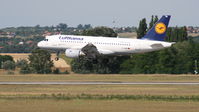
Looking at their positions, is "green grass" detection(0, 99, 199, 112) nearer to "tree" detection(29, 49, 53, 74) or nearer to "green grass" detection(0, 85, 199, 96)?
"green grass" detection(0, 85, 199, 96)

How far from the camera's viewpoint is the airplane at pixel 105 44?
102125 millimetres

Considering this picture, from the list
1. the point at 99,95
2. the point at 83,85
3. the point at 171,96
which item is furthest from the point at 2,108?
the point at 83,85

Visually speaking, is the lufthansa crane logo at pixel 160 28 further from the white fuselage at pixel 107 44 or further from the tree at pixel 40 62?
the tree at pixel 40 62

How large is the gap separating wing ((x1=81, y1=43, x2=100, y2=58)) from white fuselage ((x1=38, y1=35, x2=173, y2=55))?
91 cm

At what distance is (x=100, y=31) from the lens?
147 m

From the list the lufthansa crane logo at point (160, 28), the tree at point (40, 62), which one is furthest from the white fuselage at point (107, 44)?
the tree at point (40, 62)

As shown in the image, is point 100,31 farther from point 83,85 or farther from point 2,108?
point 2,108

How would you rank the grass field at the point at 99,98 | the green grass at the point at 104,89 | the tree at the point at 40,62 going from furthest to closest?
the tree at the point at 40,62 < the green grass at the point at 104,89 < the grass field at the point at 99,98

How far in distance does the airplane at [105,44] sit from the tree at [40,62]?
12.4m

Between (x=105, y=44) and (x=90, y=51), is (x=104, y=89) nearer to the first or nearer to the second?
(x=90, y=51)

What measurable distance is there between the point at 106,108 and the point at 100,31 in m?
102

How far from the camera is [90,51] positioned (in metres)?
102

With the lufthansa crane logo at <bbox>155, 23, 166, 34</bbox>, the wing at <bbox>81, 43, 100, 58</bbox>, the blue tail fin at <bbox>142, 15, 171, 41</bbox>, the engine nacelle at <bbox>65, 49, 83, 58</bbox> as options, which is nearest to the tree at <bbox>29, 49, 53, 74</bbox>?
the wing at <bbox>81, 43, 100, 58</bbox>

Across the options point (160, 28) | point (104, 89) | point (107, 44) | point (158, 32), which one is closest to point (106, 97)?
point (104, 89)
